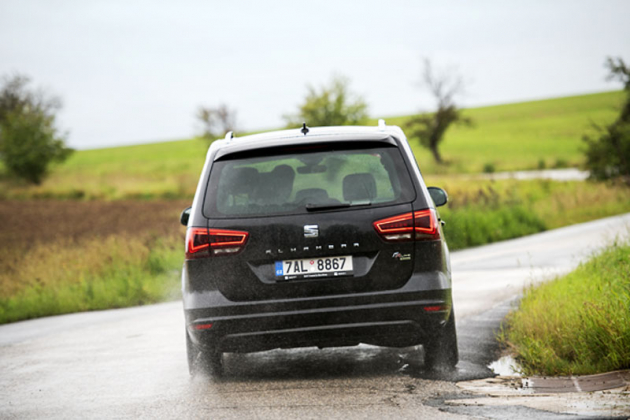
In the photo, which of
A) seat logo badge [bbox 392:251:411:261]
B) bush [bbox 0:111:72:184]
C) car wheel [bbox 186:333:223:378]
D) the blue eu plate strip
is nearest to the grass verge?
car wheel [bbox 186:333:223:378]

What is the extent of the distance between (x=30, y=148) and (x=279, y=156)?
63.4 m

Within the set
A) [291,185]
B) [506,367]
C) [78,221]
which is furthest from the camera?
[78,221]

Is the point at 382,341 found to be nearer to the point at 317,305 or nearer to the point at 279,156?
the point at 317,305

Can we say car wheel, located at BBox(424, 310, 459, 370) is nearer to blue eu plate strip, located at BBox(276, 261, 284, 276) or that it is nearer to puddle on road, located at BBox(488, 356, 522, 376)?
puddle on road, located at BBox(488, 356, 522, 376)

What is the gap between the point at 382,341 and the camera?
5961 mm

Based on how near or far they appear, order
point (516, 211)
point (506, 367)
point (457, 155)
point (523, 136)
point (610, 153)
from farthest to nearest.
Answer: point (523, 136)
point (457, 155)
point (610, 153)
point (516, 211)
point (506, 367)

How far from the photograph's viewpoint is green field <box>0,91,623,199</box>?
2083 inches

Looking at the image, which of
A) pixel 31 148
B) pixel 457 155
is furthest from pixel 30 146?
pixel 457 155

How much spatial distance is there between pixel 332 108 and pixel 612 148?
89.1 ft

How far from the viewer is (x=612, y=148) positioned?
30953mm

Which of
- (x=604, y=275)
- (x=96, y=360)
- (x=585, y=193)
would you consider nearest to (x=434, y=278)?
(x=604, y=275)

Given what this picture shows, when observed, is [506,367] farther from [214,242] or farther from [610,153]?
[610,153]

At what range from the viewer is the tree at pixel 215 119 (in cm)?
7338

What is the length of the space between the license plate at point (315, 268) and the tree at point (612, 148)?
2592 cm
